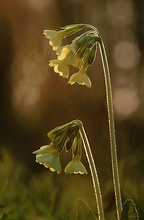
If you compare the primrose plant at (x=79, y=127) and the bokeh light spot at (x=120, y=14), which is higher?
the bokeh light spot at (x=120, y=14)

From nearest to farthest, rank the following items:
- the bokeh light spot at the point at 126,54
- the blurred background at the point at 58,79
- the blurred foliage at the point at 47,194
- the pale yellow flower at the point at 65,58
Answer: the pale yellow flower at the point at 65,58 < the blurred foliage at the point at 47,194 < the blurred background at the point at 58,79 < the bokeh light spot at the point at 126,54

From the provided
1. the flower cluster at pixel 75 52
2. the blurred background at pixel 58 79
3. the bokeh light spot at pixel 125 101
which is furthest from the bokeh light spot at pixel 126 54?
the flower cluster at pixel 75 52

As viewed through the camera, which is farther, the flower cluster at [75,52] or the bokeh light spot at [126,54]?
the bokeh light spot at [126,54]

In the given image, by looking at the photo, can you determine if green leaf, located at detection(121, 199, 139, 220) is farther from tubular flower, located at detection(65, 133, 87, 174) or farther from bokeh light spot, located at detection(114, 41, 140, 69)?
bokeh light spot, located at detection(114, 41, 140, 69)

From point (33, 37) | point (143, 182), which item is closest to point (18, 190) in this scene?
point (143, 182)

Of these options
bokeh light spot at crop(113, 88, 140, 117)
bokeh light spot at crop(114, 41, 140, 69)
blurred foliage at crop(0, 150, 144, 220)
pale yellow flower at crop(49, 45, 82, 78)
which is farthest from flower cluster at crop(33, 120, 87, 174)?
bokeh light spot at crop(114, 41, 140, 69)

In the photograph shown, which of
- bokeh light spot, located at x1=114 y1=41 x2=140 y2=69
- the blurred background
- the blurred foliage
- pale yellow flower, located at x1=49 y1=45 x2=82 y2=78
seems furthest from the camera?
Result: bokeh light spot, located at x1=114 y1=41 x2=140 y2=69

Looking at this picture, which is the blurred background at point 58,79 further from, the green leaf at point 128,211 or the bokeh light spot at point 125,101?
the green leaf at point 128,211
